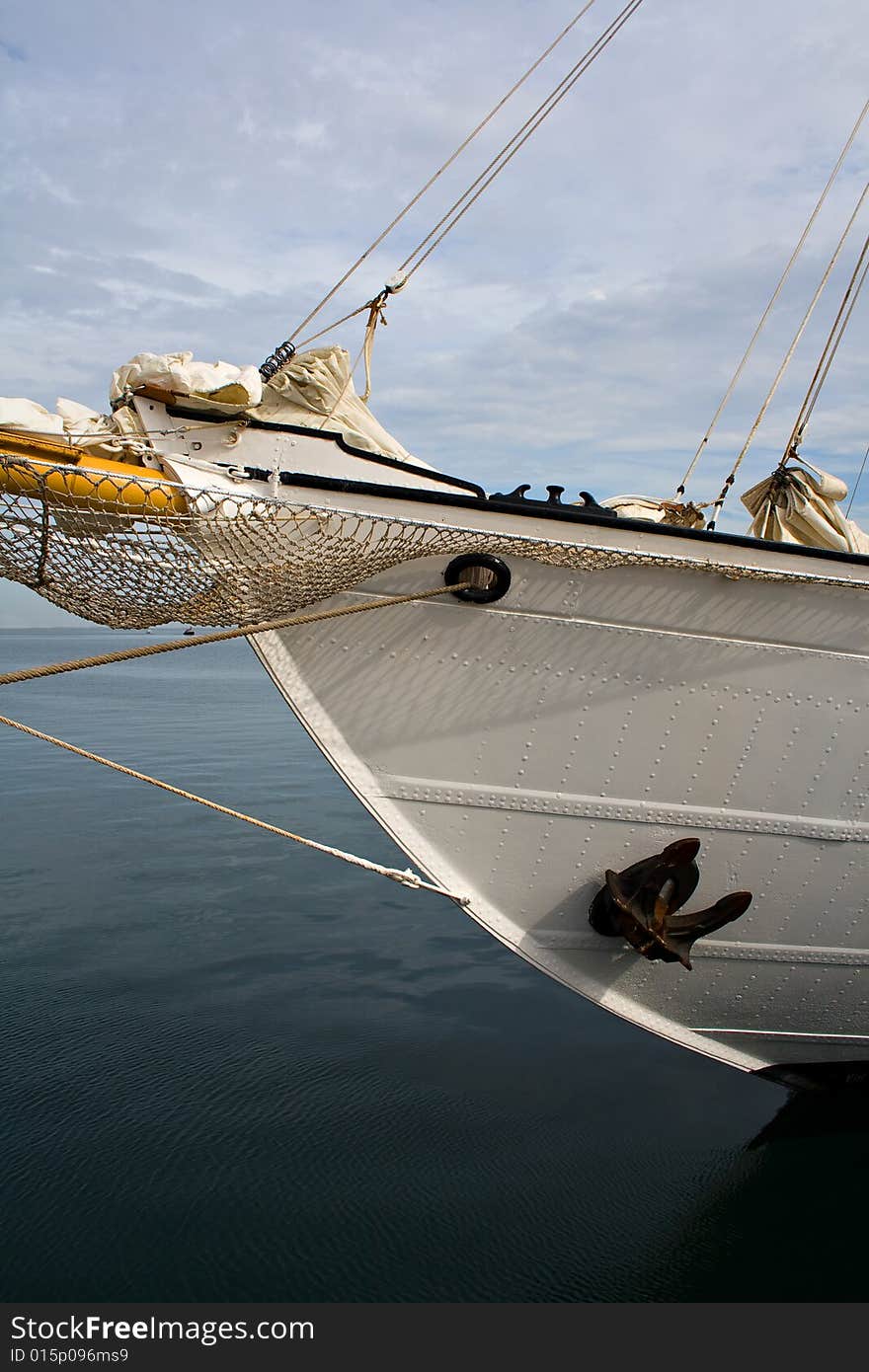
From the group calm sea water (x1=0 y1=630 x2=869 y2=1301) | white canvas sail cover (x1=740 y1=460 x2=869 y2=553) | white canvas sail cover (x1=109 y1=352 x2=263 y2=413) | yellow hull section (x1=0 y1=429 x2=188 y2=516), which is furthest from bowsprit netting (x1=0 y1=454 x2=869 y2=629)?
calm sea water (x1=0 y1=630 x2=869 y2=1301)

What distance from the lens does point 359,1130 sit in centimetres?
506

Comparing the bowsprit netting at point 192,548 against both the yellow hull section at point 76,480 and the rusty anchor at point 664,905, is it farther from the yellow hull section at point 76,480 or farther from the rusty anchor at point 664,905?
the rusty anchor at point 664,905

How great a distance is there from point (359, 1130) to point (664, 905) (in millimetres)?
2154

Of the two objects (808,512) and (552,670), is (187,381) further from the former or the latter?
(808,512)

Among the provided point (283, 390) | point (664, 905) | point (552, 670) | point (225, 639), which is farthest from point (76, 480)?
point (664, 905)

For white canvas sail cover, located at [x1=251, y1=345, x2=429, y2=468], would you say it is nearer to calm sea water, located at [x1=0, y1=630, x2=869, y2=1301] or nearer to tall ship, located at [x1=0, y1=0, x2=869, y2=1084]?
tall ship, located at [x1=0, y1=0, x2=869, y2=1084]

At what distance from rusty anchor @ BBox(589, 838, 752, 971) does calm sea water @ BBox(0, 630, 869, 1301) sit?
1390mm

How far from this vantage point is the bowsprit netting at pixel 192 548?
3.16 m

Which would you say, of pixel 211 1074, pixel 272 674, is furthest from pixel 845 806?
pixel 211 1074

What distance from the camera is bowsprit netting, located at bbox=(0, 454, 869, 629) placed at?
10.4 feet

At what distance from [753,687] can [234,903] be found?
231 inches

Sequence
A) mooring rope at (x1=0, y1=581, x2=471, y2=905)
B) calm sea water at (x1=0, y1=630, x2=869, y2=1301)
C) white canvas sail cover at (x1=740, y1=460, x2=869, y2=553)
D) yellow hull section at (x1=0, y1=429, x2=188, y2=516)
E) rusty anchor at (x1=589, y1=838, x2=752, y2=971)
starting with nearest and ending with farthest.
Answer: yellow hull section at (x1=0, y1=429, x2=188, y2=516), mooring rope at (x1=0, y1=581, x2=471, y2=905), calm sea water at (x1=0, y1=630, x2=869, y2=1301), rusty anchor at (x1=589, y1=838, x2=752, y2=971), white canvas sail cover at (x1=740, y1=460, x2=869, y2=553)

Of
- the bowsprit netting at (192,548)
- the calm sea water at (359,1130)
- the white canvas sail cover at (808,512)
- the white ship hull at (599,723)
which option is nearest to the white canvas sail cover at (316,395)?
the white ship hull at (599,723)

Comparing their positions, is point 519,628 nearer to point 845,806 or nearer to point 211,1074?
point 845,806
